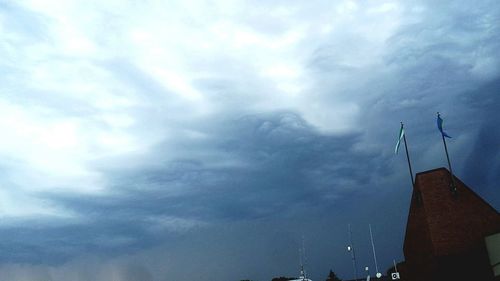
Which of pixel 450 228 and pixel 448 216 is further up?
pixel 448 216

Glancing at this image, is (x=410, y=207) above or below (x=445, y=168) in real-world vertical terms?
below

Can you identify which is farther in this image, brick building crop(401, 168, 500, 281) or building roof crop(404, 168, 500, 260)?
building roof crop(404, 168, 500, 260)

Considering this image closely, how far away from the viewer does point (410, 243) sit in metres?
41.1

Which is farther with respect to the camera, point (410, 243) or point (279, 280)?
point (279, 280)

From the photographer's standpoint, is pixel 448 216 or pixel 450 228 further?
pixel 448 216

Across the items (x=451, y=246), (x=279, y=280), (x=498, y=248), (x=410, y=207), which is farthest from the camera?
(x=279, y=280)

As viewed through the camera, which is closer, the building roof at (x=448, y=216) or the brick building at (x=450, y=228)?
the brick building at (x=450, y=228)

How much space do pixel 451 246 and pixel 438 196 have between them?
4364 millimetres

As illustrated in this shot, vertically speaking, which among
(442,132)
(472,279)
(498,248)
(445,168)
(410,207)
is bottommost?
(472,279)

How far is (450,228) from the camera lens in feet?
118

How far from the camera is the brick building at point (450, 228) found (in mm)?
34656

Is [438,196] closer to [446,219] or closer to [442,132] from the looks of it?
[446,219]

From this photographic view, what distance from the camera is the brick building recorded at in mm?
34656

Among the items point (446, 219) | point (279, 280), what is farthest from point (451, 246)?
point (279, 280)
